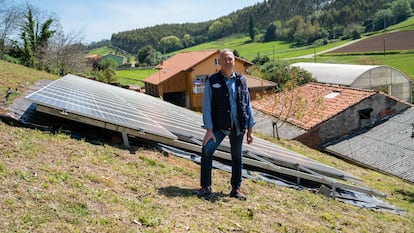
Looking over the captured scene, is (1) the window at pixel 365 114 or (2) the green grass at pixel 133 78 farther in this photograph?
(2) the green grass at pixel 133 78

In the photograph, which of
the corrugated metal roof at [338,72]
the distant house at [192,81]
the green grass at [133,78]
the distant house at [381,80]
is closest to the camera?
the distant house at [381,80]

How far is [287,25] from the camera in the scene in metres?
131

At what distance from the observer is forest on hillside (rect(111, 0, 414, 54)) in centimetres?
10556

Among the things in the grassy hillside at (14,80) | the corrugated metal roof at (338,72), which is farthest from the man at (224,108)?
the corrugated metal roof at (338,72)

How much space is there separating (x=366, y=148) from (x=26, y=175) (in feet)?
61.4

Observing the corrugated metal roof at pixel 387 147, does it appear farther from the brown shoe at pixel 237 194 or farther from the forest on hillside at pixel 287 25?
the forest on hillside at pixel 287 25

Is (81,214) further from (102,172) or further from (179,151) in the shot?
(179,151)

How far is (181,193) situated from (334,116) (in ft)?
57.8

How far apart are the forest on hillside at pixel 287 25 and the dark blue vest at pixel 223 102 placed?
102m

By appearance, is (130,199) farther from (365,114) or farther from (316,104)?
(365,114)

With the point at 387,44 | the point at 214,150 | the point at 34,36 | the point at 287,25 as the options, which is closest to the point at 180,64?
the point at 34,36

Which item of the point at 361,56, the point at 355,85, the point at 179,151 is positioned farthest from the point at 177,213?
the point at 361,56

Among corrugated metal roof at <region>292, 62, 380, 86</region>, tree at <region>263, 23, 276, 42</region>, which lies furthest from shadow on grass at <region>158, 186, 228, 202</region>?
tree at <region>263, 23, 276, 42</region>

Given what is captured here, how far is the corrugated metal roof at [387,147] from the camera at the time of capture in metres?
17.0
